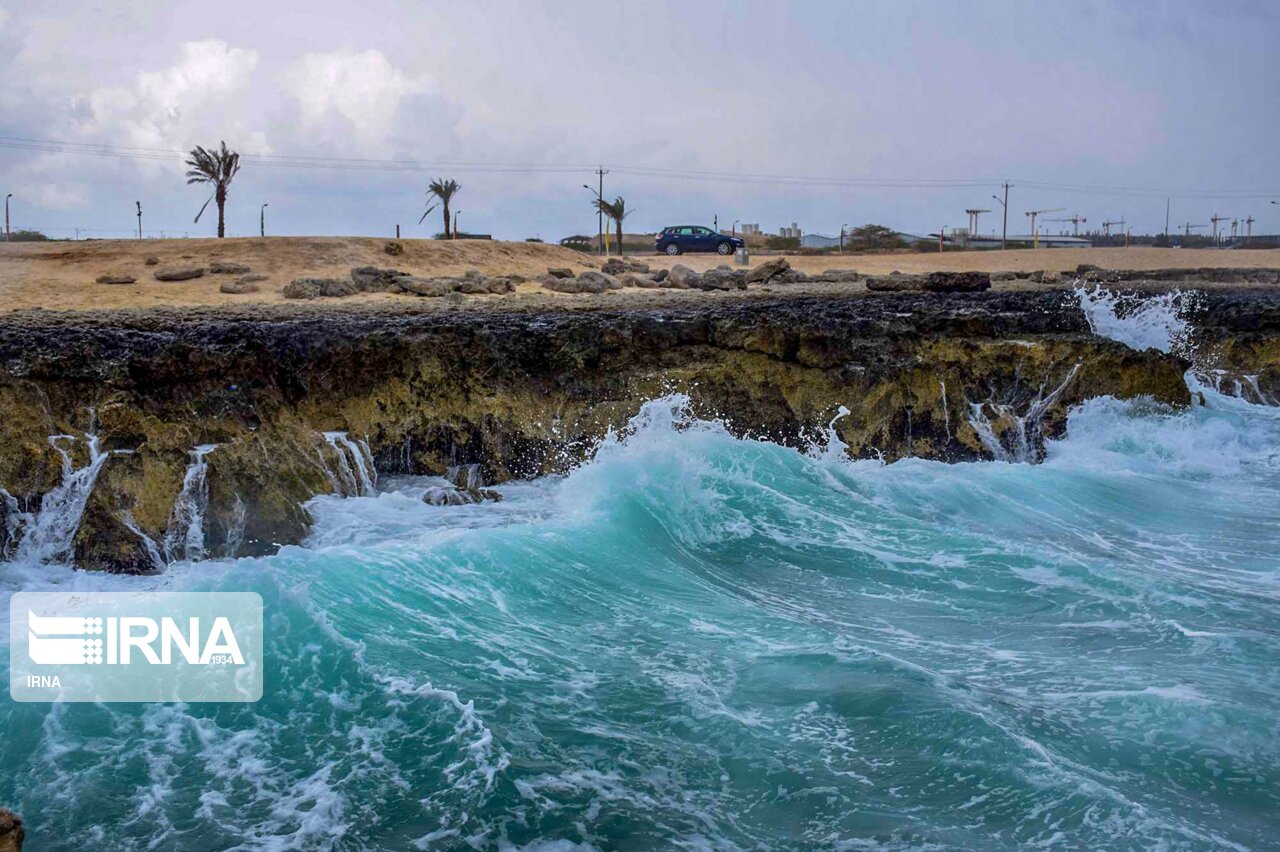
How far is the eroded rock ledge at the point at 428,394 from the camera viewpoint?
29.8 feet

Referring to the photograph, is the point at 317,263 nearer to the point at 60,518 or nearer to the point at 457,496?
the point at 457,496

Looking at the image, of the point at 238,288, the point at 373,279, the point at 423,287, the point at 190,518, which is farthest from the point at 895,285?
the point at 190,518

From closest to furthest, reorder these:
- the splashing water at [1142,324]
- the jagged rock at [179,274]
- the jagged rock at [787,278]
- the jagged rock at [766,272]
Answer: the splashing water at [1142,324], the jagged rock at [179,274], the jagged rock at [766,272], the jagged rock at [787,278]

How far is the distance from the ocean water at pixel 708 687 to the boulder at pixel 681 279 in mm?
16323

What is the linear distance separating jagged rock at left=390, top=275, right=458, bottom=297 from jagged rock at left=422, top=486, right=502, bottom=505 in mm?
12923

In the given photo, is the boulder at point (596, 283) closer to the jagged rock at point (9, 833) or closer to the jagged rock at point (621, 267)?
the jagged rock at point (621, 267)

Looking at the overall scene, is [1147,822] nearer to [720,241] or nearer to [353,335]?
[353,335]

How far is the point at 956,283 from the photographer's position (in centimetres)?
2681

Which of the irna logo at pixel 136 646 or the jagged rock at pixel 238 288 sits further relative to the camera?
the jagged rock at pixel 238 288

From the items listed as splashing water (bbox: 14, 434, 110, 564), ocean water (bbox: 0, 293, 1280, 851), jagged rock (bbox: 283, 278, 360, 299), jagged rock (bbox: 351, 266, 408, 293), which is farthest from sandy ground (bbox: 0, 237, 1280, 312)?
ocean water (bbox: 0, 293, 1280, 851)

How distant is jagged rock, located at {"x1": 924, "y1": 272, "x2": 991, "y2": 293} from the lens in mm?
26292

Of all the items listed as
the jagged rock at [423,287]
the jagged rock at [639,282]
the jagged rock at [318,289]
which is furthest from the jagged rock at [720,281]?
the jagged rock at [318,289]

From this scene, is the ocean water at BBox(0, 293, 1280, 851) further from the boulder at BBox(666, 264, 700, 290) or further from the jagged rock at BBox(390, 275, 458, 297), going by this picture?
the boulder at BBox(666, 264, 700, 290)

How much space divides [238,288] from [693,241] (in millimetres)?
19592
